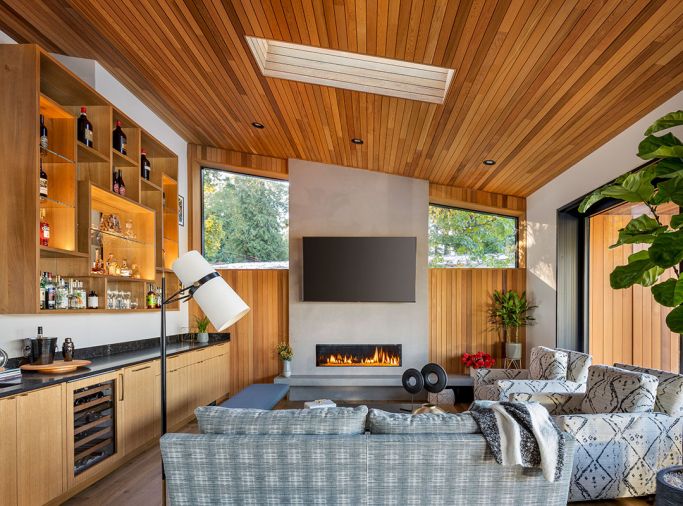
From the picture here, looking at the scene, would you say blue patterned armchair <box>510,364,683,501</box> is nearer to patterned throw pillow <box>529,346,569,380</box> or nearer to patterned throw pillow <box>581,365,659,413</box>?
patterned throw pillow <box>581,365,659,413</box>

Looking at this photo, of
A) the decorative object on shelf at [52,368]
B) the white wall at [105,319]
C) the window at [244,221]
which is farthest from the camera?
the window at [244,221]

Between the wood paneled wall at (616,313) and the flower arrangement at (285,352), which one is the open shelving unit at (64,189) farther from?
the wood paneled wall at (616,313)

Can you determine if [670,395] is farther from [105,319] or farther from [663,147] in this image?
[105,319]

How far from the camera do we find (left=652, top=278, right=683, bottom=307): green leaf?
6.57ft

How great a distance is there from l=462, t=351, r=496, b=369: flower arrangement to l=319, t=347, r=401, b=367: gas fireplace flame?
92cm

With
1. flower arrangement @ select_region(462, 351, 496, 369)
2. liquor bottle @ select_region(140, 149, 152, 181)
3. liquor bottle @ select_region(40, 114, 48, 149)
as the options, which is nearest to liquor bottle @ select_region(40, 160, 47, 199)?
liquor bottle @ select_region(40, 114, 48, 149)

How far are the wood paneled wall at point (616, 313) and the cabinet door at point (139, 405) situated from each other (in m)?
4.72

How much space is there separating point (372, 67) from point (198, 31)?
1.42 meters

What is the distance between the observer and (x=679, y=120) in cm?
223

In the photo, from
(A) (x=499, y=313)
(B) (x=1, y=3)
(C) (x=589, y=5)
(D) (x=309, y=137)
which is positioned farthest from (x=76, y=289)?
(A) (x=499, y=313)

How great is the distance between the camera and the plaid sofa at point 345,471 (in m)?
2.41

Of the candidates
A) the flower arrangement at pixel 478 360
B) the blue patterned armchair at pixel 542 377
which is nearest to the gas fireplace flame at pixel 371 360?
the flower arrangement at pixel 478 360

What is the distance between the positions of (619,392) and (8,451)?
3786 mm

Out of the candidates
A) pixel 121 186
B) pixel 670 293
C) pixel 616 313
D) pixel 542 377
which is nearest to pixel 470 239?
pixel 616 313
